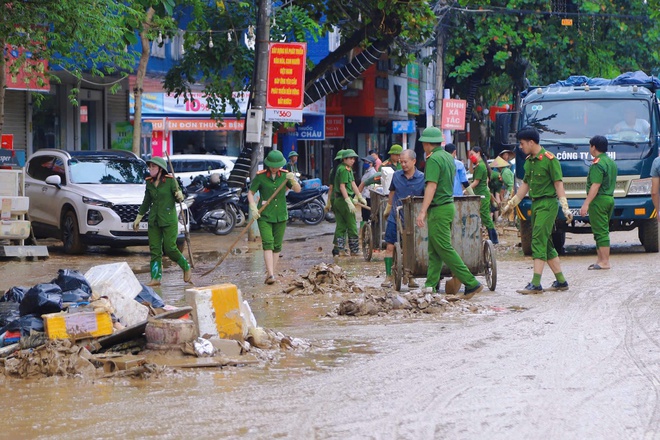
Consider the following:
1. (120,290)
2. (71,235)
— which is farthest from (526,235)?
(120,290)

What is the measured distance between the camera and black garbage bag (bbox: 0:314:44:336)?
8898mm

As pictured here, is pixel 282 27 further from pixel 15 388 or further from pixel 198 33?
pixel 15 388

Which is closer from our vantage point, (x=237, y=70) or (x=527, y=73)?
(x=237, y=70)

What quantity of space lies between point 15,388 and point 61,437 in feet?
5.21

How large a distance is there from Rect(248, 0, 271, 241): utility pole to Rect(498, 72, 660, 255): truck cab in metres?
5.14

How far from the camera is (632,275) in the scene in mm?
14742

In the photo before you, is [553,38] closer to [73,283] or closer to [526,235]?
[526,235]

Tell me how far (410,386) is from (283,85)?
→ 14860 mm

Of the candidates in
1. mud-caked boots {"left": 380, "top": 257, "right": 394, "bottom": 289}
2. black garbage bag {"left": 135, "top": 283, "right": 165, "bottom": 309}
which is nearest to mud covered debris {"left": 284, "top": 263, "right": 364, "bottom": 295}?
mud-caked boots {"left": 380, "top": 257, "right": 394, "bottom": 289}

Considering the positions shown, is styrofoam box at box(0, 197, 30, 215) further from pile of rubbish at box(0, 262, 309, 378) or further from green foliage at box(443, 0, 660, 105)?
green foliage at box(443, 0, 660, 105)

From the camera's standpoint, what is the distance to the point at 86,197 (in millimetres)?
18734

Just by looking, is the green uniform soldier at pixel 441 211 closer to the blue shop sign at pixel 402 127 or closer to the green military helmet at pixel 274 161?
the green military helmet at pixel 274 161

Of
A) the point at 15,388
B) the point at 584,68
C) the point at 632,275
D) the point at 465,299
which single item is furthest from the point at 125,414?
the point at 584,68

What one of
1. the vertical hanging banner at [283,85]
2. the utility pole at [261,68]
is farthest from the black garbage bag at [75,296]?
the vertical hanging banner at [283,85]
